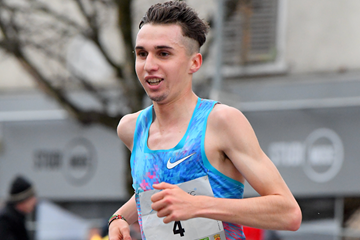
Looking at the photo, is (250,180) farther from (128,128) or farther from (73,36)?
(73,36)

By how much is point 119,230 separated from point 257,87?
858 cm

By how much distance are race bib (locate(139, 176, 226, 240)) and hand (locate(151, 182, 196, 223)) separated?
26cm

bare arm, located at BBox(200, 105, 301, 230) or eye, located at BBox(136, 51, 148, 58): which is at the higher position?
eye, located at BBox(136, 51, 148, 58)

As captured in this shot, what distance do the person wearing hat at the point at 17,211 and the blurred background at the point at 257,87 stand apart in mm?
1533

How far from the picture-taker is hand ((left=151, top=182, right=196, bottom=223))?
193cm

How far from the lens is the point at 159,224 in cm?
233

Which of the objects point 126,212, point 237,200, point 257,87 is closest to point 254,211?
point 237,200

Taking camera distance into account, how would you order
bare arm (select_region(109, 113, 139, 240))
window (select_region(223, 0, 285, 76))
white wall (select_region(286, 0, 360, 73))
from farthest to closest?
window (select_region(223, 0, 285, 76)) < white wall (select_region(286, 0, 360, 73)) < bare arm (select_region(109, 113, 139, 240))

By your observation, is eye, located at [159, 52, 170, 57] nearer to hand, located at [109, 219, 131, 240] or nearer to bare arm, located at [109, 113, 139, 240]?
bare arm, located at [109, 113, 139, 240]

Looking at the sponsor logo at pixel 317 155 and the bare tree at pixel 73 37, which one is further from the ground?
the bare tree at pixel 73 37

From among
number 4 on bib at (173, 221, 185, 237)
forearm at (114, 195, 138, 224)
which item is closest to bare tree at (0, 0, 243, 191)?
forearm at (114, 195, 138, 224)

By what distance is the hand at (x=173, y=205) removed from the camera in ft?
6.32

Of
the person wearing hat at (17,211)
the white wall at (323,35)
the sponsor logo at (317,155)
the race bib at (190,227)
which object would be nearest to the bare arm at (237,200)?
the race bib at (190,227)

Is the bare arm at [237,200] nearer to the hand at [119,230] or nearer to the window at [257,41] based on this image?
the hand at [119,230]
